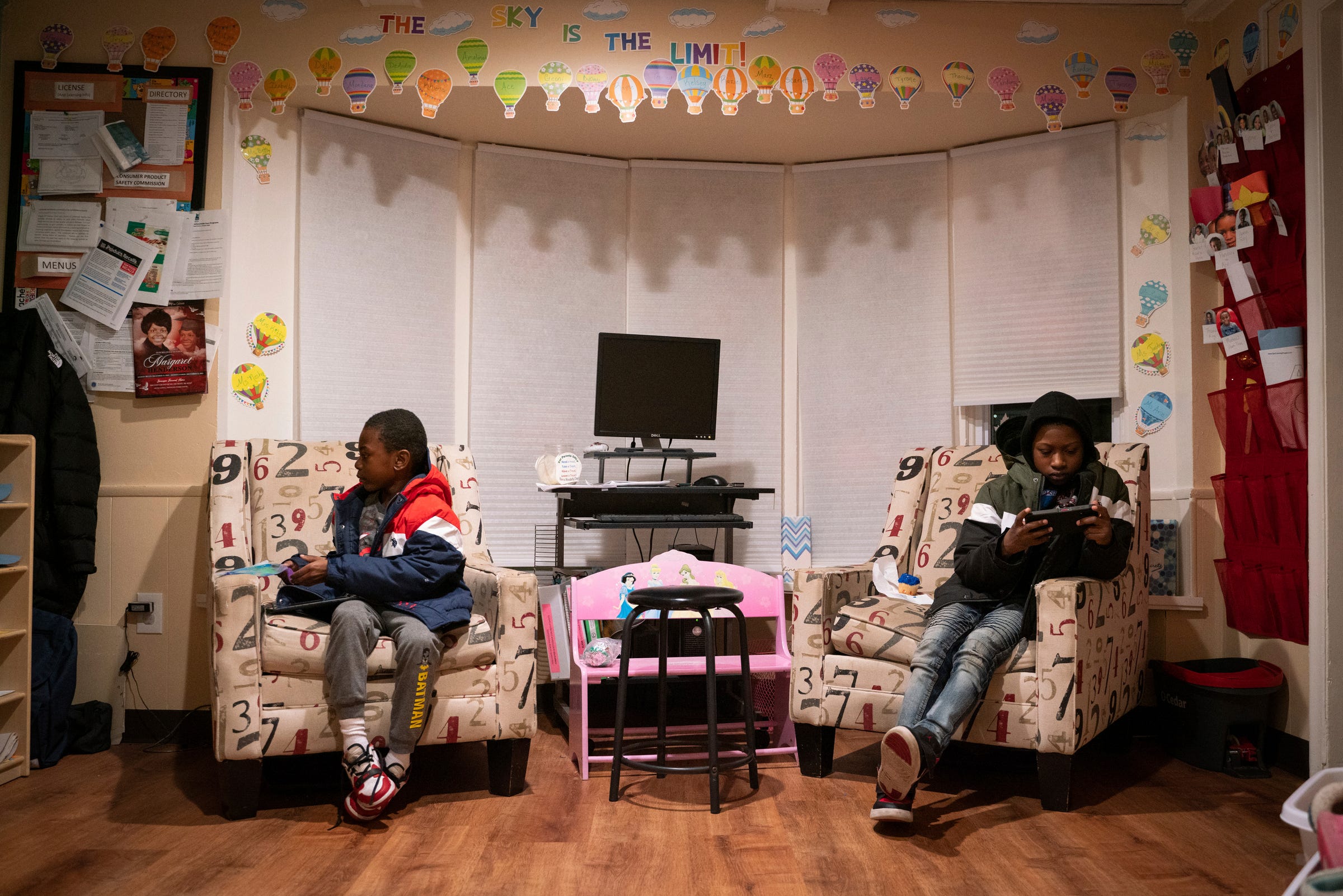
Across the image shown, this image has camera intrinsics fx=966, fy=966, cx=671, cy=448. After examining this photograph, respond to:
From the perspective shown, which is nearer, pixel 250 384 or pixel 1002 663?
pixel 1002 663

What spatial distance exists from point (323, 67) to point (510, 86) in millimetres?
630

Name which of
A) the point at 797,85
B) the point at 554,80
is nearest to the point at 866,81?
the point at 797,85

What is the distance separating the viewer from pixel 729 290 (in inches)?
154

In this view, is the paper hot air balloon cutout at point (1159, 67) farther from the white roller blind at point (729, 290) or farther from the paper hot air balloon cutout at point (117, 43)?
the paper hot air balloon cutout at point (117, 43)

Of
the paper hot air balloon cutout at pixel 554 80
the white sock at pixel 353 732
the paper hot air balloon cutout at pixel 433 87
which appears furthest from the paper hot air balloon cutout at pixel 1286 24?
the white sock at pixel 353 732

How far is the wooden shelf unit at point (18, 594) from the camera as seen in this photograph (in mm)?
2695

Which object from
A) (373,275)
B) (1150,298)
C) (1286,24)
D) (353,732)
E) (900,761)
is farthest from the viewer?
(373,275)

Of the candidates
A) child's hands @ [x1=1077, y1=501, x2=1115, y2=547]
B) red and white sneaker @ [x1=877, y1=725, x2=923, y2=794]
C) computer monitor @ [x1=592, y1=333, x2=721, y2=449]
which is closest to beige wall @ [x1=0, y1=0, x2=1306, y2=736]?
computer monitor @ [x1=592, y1=333, x2=721, y2=449]

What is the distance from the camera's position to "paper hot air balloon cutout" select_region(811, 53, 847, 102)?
3369 mm

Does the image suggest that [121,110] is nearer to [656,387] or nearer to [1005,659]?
[656,387]

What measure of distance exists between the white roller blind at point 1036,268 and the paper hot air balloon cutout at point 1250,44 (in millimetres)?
476

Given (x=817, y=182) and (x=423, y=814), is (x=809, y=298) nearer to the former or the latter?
(x=817, y=182)

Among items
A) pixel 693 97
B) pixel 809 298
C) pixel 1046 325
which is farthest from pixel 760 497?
pixel 693 97

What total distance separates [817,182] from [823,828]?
2.60 meters
